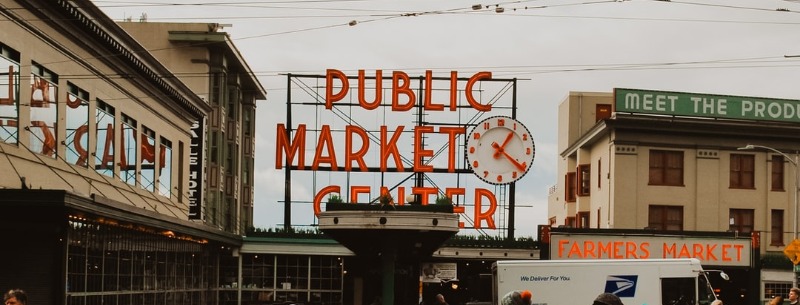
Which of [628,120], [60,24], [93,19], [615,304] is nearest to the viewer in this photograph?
[615,304]

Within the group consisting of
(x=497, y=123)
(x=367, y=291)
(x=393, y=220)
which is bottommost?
(x=367, y=291)

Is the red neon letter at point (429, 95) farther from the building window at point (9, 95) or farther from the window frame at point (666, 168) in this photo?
the building window at point (9, 95)

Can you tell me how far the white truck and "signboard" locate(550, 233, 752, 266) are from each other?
14.5 m

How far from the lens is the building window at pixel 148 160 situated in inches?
1882

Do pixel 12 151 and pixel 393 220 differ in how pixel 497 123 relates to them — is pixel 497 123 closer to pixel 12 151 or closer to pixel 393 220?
pixel 393 220

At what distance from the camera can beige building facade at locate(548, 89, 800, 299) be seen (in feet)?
211

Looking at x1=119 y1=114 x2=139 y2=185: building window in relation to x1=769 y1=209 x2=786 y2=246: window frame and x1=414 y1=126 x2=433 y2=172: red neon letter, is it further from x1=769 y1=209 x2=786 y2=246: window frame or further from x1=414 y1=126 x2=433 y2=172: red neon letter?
x1=769 y1=209 x2=786 y2=246: window frame

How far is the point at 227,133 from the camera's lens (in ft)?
256

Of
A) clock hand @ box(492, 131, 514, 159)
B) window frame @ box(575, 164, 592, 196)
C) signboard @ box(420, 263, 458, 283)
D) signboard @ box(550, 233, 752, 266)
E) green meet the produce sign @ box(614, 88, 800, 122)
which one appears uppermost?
green meet the produce sign @ box(614, 88, 800, 122)

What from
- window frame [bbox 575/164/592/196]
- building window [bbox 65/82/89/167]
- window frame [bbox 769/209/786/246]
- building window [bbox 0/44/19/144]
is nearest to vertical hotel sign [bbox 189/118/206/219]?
building window [bbox 65/82/89/167]

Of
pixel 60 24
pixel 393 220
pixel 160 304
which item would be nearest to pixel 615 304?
pixel 393 220

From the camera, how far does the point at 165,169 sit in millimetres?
51719

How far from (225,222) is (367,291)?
24683mm

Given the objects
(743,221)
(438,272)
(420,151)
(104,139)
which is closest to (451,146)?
(420,151)
